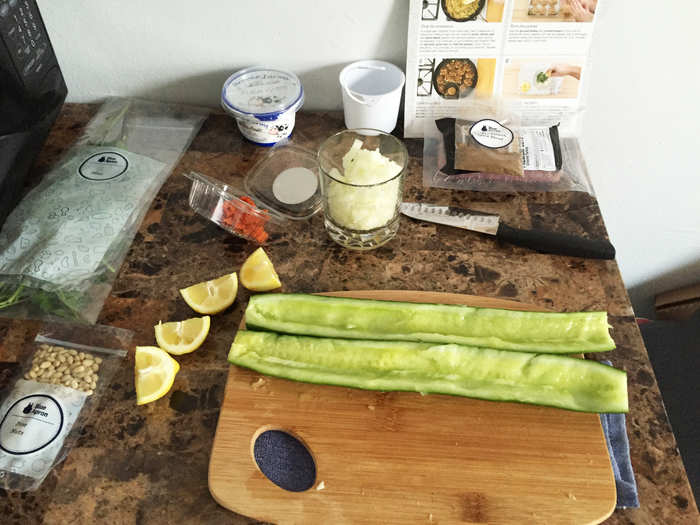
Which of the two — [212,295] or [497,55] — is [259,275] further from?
[497,55]

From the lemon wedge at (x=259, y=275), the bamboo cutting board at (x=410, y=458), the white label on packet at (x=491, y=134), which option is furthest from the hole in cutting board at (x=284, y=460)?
the white label on packet at (x=491, y=134)

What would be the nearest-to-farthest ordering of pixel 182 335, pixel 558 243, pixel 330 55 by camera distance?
pixel 182 335 → pixel 558 243 → pixel 330 55

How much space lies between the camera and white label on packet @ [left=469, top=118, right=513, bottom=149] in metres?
1.38

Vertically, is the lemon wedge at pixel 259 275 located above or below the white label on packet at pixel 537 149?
below

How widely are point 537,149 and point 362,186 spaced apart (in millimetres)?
491

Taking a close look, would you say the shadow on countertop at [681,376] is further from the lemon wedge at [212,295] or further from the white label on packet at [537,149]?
the lemon wedge at [212,295]

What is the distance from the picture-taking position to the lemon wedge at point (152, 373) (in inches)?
41.2

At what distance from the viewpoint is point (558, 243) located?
1.24 metres

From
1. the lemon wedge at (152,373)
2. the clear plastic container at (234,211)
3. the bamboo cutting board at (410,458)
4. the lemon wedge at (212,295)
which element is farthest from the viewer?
the clear plastic container at (234,211)

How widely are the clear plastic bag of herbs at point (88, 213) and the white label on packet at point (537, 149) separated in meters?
0.81

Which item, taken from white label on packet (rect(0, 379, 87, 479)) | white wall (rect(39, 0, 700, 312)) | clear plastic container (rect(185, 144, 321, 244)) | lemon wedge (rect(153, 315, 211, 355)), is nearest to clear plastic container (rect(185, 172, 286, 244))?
clear plastic container (rect(185, 144, 321, 244))

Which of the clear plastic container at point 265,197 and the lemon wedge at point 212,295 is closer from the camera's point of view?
the lemon wedge at point 212,295

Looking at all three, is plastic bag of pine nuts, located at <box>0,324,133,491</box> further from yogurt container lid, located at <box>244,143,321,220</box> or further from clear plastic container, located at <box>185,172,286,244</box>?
yogurt container lid, located at <box>244,143,321,220</box>

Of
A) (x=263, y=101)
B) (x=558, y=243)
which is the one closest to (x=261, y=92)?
(x=263, y=101)
